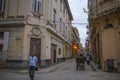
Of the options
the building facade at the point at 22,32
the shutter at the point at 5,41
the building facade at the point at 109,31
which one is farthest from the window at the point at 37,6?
the building facade at the point at 109,31

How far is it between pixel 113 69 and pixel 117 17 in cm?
450

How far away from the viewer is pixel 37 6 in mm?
18562

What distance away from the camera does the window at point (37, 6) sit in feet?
59.9

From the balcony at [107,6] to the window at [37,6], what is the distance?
6.91 m

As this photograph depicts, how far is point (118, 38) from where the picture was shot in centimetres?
1332

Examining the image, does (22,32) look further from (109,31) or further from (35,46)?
(109,31)

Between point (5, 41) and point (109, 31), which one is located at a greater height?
point (109, 31)

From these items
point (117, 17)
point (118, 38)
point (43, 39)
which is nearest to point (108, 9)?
point (117, 17)

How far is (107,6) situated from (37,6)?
8.16 metres

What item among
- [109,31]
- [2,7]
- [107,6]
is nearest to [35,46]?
[2,7]

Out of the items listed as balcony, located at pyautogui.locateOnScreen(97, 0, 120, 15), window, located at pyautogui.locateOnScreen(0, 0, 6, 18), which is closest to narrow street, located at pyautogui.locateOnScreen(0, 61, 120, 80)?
balcony, located at pyautogui.locateOnScreen(97, 0, 120, 15)

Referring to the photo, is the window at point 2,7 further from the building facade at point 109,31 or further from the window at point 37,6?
the building facade at point 109,31

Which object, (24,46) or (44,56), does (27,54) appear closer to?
(24,46)

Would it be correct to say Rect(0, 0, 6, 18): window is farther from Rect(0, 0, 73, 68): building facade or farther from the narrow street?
the narrow street
